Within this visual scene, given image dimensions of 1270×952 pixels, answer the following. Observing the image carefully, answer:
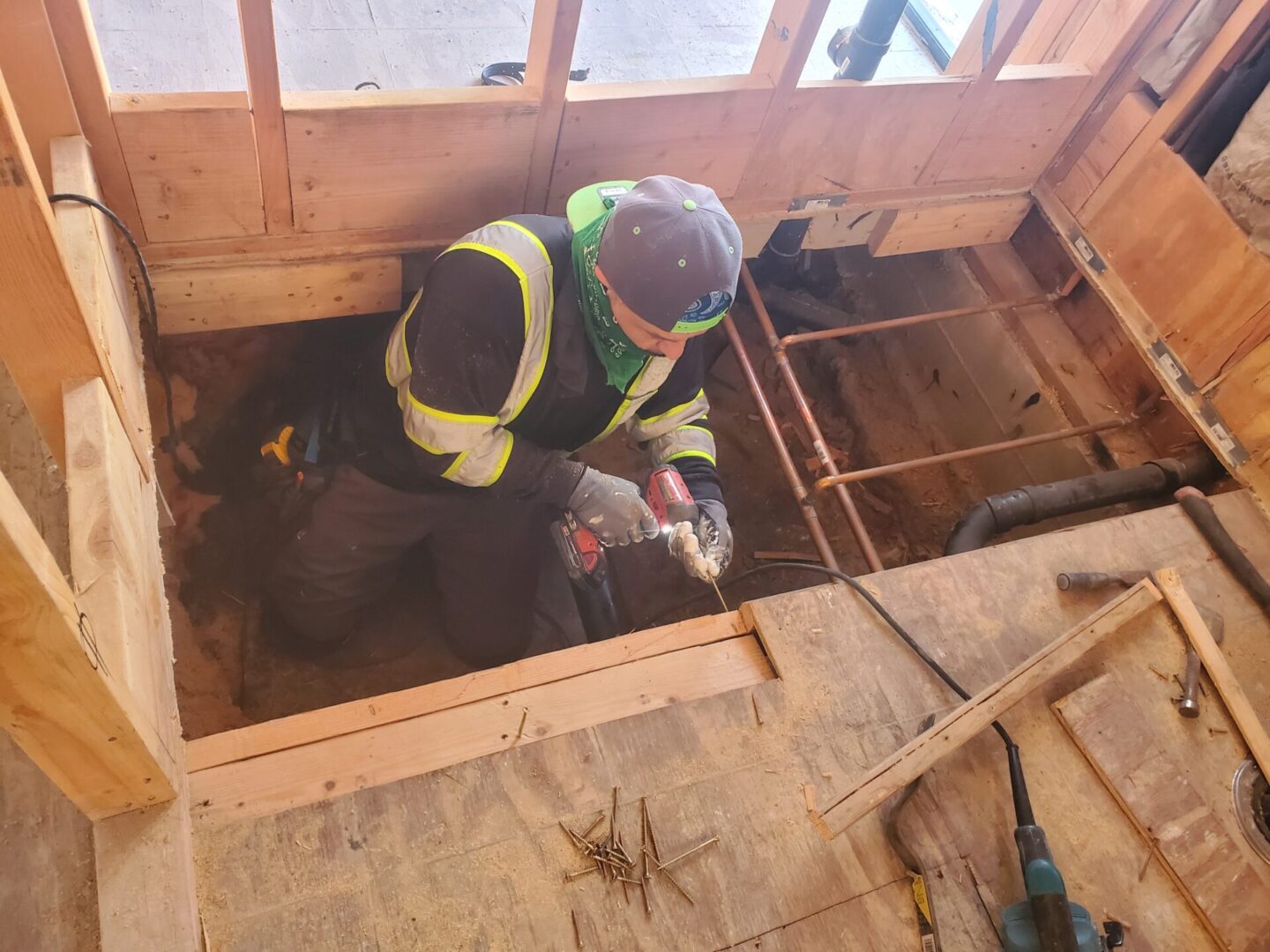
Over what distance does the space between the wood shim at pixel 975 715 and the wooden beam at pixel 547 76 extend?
1.60 metres

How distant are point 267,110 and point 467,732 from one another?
4.45ft

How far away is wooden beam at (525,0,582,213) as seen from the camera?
1.78 metres

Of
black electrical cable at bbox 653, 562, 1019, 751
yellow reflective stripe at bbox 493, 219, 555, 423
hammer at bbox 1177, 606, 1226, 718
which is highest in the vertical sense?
yellow reflective stripe at bbox 493, 219, 555, 423

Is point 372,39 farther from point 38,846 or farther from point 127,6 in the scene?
point 38,846

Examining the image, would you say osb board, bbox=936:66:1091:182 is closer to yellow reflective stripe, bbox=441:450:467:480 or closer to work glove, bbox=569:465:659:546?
work glove, bbox=569:465:659:546

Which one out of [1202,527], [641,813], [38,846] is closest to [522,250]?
[641,813]

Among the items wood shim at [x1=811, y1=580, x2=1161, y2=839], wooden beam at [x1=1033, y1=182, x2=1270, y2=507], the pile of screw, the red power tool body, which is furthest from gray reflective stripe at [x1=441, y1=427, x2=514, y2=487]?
wooden beam at [x1=1033, y1=182, x2=1270, y2=507]

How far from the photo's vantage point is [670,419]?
2.49m

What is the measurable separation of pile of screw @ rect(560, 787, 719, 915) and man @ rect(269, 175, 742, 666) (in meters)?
0.76

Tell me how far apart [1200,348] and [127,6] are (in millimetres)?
3178

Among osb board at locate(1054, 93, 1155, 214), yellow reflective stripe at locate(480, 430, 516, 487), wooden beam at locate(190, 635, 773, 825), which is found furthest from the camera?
osb board at locate(1054, 93, 1155, 214)

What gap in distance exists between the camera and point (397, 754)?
1686 millimetres

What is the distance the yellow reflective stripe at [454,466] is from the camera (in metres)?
2.06

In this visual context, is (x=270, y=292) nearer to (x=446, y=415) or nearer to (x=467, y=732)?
(x=446, y=415)
